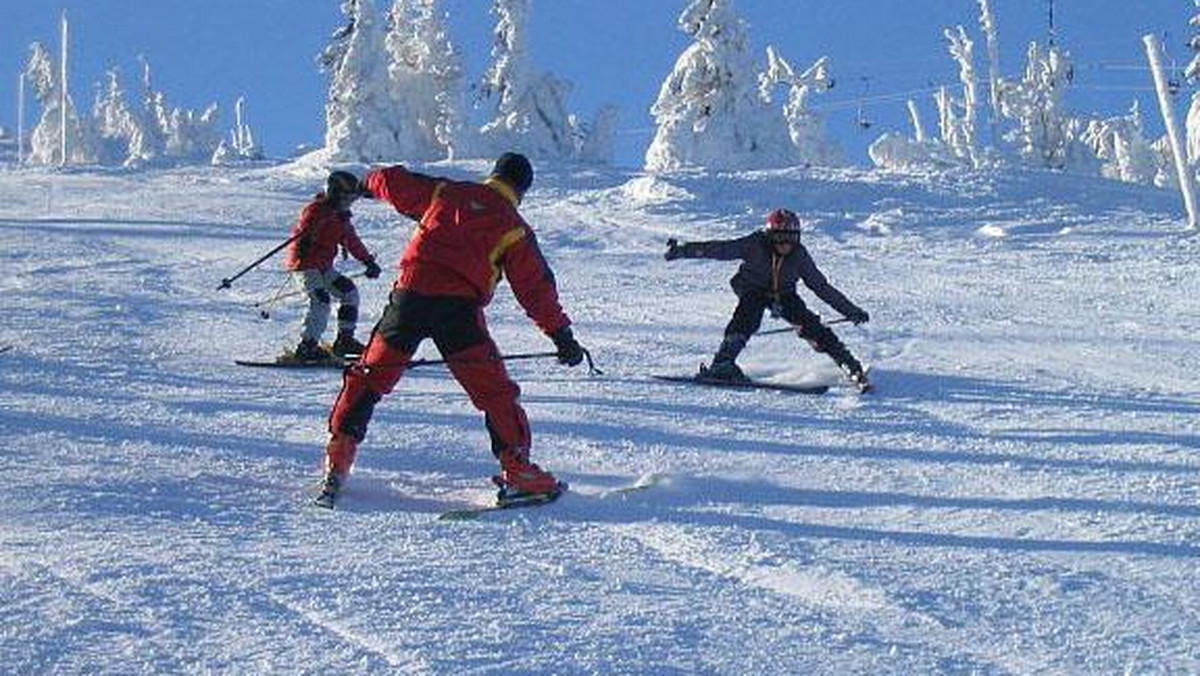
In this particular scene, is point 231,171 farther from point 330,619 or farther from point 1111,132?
point 1111,132

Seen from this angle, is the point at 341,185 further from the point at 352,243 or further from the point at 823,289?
the point at 823,289

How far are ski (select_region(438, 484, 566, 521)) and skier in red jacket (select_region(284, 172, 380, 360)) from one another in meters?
4.90

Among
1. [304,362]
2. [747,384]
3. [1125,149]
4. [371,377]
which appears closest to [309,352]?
[304,362]

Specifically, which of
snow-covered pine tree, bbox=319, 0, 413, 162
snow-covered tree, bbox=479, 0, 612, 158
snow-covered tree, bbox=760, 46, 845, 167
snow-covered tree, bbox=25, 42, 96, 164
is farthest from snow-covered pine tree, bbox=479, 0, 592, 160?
snow-covered tree, bbox=25, 42, 96, 164

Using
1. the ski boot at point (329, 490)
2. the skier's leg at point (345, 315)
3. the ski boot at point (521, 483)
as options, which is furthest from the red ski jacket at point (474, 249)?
the skier's leg at point (345, 315)

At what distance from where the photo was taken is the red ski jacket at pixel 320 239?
34.2 ft

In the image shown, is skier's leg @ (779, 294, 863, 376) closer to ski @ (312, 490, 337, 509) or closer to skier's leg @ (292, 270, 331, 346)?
skier's leg @ (292, 270, 331, 346)

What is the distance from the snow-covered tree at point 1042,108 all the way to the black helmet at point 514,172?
51.4 m

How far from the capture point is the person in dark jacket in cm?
949

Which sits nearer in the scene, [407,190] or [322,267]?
[407,190]

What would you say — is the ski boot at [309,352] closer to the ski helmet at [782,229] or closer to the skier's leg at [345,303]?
the skier's leg at [345,303]

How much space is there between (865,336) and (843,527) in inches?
272

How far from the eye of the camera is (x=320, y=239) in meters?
10.5

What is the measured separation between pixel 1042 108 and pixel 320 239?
50.1m
